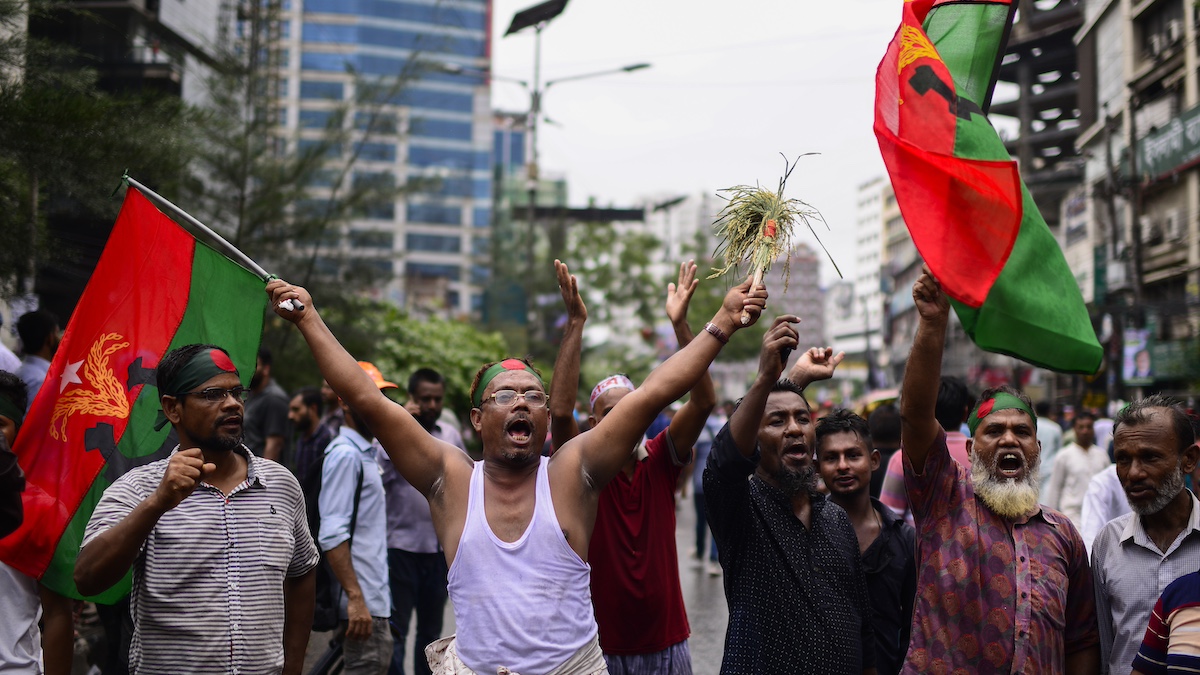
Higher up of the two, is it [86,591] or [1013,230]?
[1013,230]

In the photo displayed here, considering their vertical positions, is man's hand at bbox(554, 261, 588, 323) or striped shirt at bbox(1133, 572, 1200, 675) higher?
man's hand at bbox(554, 261, 588, 323)

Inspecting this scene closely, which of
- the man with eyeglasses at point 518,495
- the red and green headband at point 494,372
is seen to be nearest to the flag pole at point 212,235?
the man with eyeglasses at point 518,495

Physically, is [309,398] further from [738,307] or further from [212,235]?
[738,307]

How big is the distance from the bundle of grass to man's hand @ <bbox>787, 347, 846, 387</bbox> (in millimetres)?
339

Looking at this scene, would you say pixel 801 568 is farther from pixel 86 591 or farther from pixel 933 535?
pixel 86 591

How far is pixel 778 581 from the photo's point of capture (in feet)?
13.8

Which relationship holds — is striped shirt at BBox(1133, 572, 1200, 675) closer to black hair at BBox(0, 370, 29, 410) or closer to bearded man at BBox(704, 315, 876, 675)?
bearded man at BBox(704, 315, 876, 675)

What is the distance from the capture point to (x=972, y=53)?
4270mm

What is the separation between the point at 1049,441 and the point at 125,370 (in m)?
9.01

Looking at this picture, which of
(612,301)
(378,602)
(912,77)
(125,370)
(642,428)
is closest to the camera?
(642,428)

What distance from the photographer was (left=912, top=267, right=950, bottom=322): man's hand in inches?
151

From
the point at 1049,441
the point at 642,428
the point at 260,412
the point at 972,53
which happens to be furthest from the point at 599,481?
the point at 1049,441

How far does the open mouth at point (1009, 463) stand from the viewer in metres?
4.20

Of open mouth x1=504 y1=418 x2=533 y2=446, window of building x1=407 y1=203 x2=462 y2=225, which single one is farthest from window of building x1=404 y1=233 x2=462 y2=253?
open mouth x1=504 y1=418 x2=533 y2=446
